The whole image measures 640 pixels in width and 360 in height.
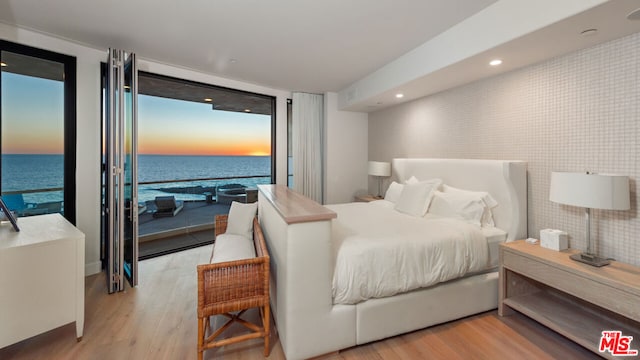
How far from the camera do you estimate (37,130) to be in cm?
278

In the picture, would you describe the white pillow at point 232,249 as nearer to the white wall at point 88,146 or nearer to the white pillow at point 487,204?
the white wall at point 88,146

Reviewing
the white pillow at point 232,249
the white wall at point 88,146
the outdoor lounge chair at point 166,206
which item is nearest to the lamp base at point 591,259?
the white pillow at point 232,249

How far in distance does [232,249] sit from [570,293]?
2.46 meters

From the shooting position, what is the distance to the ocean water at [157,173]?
265 centimetres

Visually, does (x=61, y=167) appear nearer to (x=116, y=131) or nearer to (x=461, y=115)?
(x=116, y=131)

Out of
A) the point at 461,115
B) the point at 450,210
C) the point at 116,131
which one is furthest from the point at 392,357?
the point at 116,131

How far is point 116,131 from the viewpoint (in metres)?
2.63

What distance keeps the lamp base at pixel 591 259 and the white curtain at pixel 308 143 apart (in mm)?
3712

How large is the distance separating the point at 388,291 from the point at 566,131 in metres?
2.04

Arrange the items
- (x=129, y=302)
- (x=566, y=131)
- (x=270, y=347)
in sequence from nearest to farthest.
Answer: (x=270, y=347) → (x=566, y=131) → (x=129, y=302)

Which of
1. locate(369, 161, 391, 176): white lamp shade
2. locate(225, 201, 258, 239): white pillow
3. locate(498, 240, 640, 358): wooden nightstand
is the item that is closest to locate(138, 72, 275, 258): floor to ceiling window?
locate(225, 201, 258, 239): white pillow

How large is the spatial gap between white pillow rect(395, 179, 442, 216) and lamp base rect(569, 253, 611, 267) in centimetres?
127

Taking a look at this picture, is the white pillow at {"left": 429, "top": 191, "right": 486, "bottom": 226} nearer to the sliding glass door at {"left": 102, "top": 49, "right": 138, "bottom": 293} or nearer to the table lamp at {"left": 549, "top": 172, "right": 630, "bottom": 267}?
the table lamp at {"left": 549, "top": 172, "right": 630, "bottom": 267}

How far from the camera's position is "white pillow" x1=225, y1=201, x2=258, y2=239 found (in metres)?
2.76
